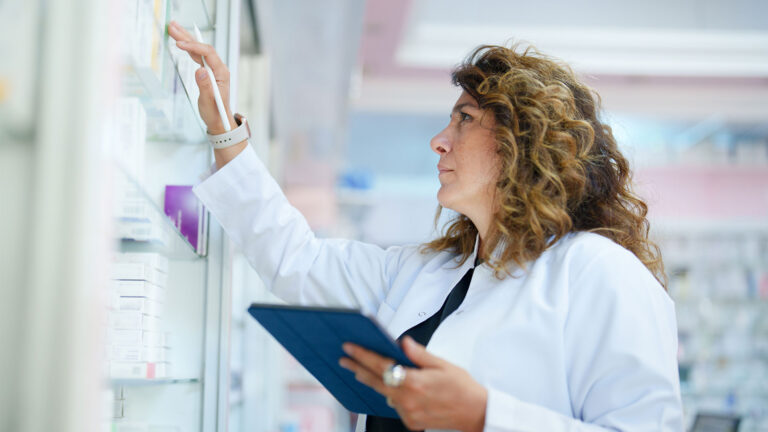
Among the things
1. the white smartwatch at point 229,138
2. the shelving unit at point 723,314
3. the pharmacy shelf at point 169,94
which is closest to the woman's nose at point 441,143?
the white smartwatch at point 229,138

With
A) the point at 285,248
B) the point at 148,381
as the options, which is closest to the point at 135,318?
the point at 148,381

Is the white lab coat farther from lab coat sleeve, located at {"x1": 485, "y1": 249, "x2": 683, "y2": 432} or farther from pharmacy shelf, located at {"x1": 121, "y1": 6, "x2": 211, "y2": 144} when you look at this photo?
pharmacy shelf, located at {"x1": 121, "y1": 6, "x2": 211, "y2": 144}

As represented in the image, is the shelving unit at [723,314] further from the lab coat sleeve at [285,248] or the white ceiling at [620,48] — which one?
the lab coat sleeve at [285,248]

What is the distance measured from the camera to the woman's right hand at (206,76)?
4.33 ft

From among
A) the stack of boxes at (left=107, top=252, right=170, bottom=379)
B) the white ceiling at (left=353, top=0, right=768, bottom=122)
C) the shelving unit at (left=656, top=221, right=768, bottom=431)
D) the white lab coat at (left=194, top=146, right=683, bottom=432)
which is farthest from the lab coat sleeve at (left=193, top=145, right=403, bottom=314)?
the shelving unit at (left=656, top=221, right=768, bottom=431)

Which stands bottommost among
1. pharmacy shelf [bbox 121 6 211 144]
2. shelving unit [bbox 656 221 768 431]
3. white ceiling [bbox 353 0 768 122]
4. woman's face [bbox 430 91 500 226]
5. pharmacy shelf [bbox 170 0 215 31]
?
shelving unit [bbox 656 221 768 431]

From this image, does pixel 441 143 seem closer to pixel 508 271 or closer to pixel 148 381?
pixel 508 271

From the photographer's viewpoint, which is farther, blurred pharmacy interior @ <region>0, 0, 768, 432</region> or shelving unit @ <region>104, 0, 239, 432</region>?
shelving unit @ <region>104, 0, 239, 432</region>

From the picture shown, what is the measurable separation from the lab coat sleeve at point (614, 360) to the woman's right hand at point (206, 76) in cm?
79

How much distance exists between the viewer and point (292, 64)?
3.75 metres

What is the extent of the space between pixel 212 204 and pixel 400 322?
470mm

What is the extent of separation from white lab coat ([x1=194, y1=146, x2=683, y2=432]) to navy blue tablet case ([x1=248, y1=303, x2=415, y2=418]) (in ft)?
0.49

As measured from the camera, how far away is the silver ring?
0.96 metres

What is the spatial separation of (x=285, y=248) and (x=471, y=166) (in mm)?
447
